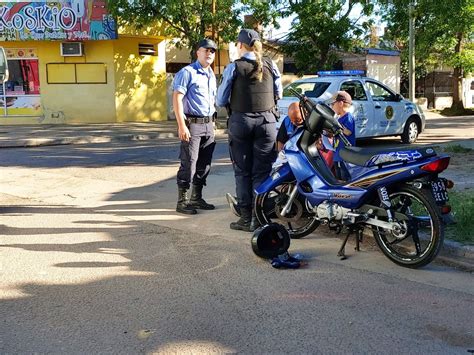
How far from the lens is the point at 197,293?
14.2 ft

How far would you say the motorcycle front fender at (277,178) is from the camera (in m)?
5.63

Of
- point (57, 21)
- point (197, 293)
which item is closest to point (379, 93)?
point (197, 293)

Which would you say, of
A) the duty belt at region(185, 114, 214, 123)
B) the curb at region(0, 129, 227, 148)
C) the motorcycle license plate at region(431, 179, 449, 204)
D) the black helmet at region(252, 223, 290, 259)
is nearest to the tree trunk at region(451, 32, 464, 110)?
the curb at region(0, 129, 227, 148)

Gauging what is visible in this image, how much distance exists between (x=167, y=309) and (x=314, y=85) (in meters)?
9.38

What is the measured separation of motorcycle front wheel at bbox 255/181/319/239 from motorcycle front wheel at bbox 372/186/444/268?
848mm

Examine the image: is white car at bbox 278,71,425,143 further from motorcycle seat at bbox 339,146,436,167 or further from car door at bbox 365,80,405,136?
motorcycle seat at bbox 339,146,436,167

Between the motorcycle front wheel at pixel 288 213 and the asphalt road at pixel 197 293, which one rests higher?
the motorcycle front wheel at pixel 288 213

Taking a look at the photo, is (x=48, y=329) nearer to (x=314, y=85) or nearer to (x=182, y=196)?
(x=182, y=196)

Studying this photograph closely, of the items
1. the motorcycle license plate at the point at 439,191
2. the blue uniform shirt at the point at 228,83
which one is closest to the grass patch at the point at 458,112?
the blue uniform shirt at the point at 228,83

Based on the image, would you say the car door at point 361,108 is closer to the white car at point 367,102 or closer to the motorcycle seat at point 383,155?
the white car at point 367,102

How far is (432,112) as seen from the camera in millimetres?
28312

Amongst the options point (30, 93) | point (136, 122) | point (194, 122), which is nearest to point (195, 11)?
point (136, 122)

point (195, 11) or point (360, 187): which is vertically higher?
point (195, 11)

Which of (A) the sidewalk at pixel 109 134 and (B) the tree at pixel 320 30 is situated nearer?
(A) the sidewalk at pixel 109 134
